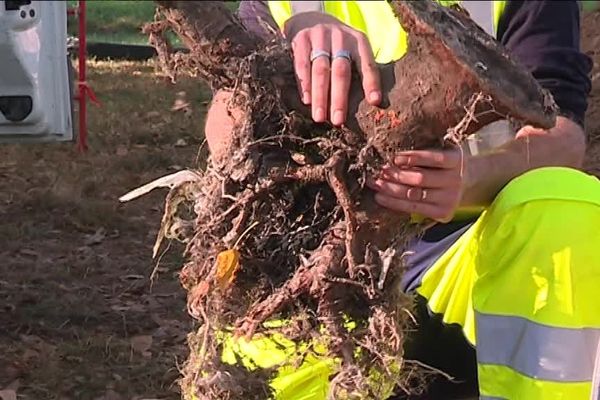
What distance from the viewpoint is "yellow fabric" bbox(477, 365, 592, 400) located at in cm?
159

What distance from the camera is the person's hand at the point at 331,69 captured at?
1.54 metres

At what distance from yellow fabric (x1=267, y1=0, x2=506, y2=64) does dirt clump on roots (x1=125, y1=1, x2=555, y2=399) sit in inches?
21.3

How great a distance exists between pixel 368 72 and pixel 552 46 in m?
0.65

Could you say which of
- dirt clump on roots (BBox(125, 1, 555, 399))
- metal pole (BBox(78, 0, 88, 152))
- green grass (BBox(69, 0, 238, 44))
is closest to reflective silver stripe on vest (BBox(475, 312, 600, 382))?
dirt clump on roots (BBox(125, 1, 555, 399))

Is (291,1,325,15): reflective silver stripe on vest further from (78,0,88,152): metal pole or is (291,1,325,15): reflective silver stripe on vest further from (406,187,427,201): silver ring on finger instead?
(78,0,88,152): metal pole

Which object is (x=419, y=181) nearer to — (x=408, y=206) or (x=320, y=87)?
(x=408, y=206)

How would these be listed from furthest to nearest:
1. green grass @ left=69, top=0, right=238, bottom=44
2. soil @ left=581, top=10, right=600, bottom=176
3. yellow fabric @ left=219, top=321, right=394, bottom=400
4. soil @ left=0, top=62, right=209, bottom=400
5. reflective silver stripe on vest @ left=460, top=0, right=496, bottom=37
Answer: green grass @ left=69, top=0, right=238, bottom=44 → soil @ left=581, top=10, right=600, bottom=176 → soil @ left=0, top=62, right=209, bottom=400 → reflective silver stripe on vest @ left=460, top=0, right=496, bottom=37 → yellow fabric @ left=219, top=321, right=394, bottom=400

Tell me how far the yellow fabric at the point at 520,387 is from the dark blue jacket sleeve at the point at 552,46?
0.58 meters

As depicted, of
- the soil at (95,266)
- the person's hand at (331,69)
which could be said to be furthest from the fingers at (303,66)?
the soil at (95,266)

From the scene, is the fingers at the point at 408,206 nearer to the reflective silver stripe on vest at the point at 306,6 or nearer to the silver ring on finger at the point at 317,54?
the silver ring on finger at the point at 317,54

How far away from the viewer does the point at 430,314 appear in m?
1.98

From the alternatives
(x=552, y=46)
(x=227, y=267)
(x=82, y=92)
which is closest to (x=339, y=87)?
(x=227, y=267)

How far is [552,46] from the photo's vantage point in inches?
81.4

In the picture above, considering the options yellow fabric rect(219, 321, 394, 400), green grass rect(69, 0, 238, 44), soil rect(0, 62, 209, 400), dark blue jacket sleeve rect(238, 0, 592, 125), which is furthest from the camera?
green grass rect(69, 0, 238, 44)
